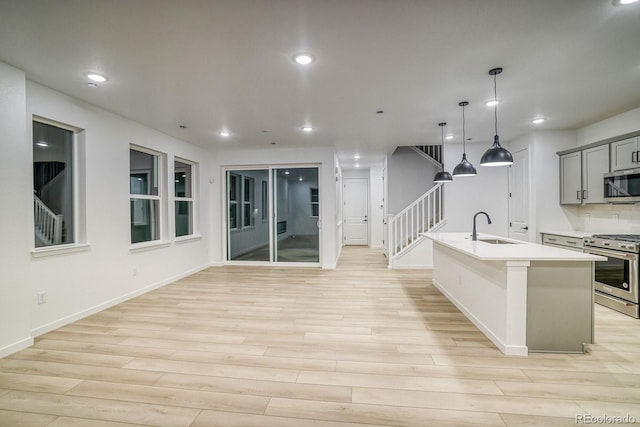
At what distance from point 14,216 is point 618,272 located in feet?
21.6

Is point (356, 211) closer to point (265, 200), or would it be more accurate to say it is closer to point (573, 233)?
point (265, 200)

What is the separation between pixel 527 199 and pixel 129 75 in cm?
629

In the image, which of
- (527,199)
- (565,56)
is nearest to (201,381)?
(565,56)

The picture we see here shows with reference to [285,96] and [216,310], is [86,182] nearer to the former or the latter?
[216,310]

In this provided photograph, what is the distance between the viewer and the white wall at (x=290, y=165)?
6211mm

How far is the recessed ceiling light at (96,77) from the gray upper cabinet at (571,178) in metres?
6.52

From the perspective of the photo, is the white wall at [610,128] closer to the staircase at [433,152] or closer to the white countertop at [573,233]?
the white countertop at [573,233]

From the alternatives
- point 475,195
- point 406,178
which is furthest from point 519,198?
point 406,178

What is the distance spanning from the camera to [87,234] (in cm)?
356

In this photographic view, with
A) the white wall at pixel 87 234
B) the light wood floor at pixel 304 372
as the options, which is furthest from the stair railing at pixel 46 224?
the light wood floor at pixel 304 372

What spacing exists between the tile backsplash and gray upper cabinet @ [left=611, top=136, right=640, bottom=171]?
61 centimetres

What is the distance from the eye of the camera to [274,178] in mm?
6434

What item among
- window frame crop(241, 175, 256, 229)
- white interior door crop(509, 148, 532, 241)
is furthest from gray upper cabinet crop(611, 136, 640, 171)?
window frame crop(241, 175, 256, 229)

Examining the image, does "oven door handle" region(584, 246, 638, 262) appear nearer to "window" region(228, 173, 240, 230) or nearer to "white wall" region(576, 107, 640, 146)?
"white wall" region(576, 107, 640, 146)
